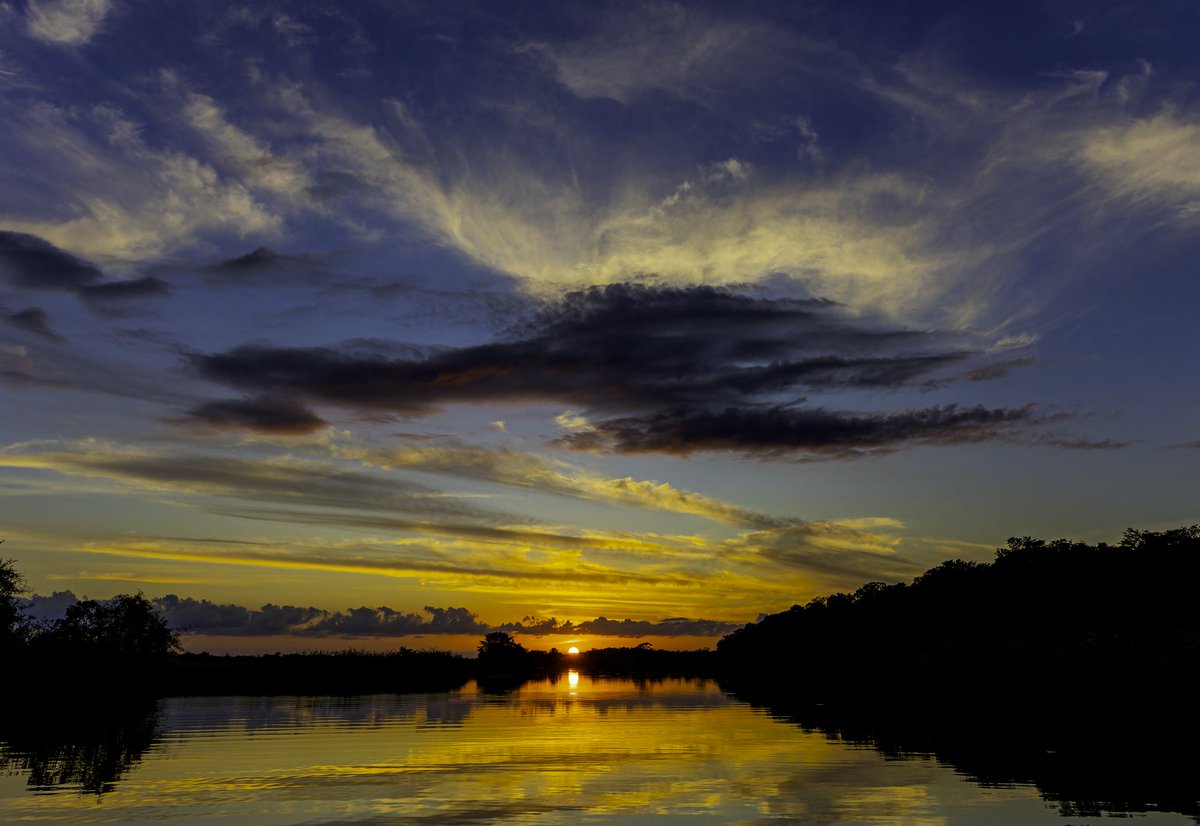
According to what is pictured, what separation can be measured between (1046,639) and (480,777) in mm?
90673

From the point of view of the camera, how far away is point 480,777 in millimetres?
50656

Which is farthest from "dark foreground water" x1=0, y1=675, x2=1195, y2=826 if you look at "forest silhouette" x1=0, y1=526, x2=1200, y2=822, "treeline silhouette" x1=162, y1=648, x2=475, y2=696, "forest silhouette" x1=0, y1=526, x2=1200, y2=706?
"treeline silhouette" x1=162, y1=648, x2=475, y2=696

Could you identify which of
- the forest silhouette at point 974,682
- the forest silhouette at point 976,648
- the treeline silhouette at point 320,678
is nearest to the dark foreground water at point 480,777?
the forest silhouette at point 974,682

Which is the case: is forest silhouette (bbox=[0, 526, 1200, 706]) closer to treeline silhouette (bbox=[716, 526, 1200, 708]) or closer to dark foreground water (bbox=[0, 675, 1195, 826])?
treeline silhouette (bbox=[716, 526, 1200, 708])

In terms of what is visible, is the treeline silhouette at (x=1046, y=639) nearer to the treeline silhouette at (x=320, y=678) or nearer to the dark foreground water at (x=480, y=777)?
the dark foreground water at (x=480, y=777)

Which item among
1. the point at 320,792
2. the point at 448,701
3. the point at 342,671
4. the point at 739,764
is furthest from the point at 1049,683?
the point at 342,671

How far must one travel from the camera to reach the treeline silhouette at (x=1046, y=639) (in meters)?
77.5

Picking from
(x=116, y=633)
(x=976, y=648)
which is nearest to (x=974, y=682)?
(x=976, y=648)

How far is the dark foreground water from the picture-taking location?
39.2 meters

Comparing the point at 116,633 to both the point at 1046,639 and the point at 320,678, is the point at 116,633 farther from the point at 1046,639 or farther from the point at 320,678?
Answer: the point at 1046,639

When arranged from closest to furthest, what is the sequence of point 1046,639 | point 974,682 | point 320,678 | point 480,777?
point 480,777
point 974,682
point 1046,639
point 320,678

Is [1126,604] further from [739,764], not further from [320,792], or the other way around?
[320,792]

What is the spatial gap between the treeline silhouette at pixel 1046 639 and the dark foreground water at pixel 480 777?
25.5 meters

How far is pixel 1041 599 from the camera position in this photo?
16112cm
